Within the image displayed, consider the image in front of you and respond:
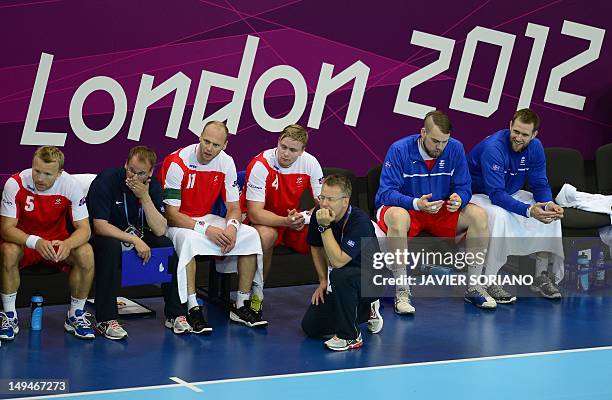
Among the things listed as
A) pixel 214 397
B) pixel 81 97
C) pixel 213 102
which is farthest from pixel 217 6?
pixel 214 397

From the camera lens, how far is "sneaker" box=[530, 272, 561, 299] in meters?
8.20

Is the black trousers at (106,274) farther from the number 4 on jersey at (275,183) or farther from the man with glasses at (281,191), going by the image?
the number 4 on jersey at (275,183)

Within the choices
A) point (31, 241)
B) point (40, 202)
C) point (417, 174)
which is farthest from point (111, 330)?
point (417, 174)

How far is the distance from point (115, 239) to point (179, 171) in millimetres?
735

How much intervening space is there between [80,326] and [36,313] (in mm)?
314

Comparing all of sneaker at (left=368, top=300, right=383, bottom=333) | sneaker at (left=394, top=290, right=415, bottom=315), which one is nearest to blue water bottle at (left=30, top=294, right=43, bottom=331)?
sneaker at (left=368, top=300, right=383, bottom=333)

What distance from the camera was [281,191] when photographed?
25.5ft

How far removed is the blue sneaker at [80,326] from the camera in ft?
22.4

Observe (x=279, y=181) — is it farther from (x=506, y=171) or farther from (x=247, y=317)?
(x=506, y=171)

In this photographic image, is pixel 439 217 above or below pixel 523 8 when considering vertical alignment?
below

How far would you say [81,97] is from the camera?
8.38 metres

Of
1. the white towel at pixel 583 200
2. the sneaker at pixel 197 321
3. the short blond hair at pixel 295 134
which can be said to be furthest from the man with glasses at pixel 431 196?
the sneaker at pixel 197 321

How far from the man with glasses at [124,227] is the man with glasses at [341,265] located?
93 centimetres

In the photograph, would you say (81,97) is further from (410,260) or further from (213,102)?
(410,260)
